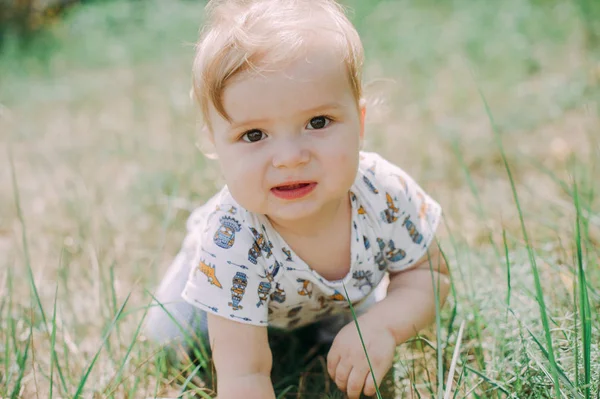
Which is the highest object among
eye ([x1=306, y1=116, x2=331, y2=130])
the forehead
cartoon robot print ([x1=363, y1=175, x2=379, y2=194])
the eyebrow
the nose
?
the forehead

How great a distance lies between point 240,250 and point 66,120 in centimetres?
273

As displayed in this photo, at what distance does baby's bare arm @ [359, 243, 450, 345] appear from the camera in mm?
1448

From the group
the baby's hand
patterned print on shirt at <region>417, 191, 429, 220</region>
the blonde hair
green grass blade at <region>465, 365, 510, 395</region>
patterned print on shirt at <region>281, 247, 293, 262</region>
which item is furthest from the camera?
patterned print on shirt at <region>417, 191, 429, 220</region>

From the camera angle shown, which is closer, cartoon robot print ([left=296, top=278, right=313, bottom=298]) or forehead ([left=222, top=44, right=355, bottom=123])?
forehead ([left=222, top=44, right=355, bottom=123])

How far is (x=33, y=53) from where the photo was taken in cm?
523

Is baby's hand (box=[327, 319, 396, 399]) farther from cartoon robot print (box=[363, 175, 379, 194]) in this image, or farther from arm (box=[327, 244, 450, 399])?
cartoon robot print (box=[363, 175, 379, 194])

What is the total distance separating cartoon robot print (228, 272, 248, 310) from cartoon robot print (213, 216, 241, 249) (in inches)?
2.8

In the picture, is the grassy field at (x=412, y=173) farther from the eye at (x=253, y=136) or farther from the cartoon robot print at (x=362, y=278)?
the eye at (x=253, y=136)

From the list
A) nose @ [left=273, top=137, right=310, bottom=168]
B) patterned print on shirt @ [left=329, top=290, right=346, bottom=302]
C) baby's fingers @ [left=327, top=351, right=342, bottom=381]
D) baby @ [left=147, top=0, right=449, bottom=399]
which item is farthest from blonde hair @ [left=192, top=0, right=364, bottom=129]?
baby's fingers @ [left=327, top=351, right=342, bottom=381]

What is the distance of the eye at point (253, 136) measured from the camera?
4.33ft

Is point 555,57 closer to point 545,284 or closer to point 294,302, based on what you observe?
point 545,284

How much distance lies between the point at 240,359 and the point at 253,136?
0.48 meters

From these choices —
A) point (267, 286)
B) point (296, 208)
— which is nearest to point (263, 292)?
point (267, 286)

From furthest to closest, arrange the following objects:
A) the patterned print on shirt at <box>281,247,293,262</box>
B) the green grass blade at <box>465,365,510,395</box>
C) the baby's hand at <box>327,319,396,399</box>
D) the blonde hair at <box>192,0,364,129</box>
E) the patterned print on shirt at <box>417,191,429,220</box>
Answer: the patterned print on shirt at <box>417,191,429,220</box>, the patterned print on shirt at <box>281,247,293,262</box>, the baby's hand at <box>327,319,396,399</box>, the blonde hair at <box>192,0,364,129</box>, the green grass blade at <box>465,365,510,395</box>
